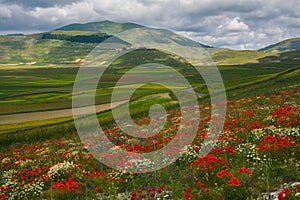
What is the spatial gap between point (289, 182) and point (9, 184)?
30.6 feet

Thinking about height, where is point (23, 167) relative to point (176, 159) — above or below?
below

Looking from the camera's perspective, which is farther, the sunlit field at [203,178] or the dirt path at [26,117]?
the dirt path at [26,117]

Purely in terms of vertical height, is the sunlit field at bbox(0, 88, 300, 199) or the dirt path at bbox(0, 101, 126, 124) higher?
the sunlit field at bbox(0, 88, 300, 199)

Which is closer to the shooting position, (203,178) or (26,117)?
(203,178)

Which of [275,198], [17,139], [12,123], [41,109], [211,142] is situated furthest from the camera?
[41,109]

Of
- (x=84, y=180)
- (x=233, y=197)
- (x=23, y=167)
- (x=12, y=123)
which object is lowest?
(x=12, y=123)

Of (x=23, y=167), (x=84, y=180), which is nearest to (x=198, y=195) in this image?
(x=84, y=180)

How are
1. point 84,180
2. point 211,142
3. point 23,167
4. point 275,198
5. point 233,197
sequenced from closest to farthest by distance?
1. point 275,198
2. point 233,197
3. point 84,180
4. point 211,142
5. point 23,167

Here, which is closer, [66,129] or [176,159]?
[176,159]

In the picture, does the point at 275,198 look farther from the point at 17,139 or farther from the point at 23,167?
the point at 17,139

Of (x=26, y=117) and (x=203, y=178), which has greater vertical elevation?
(x=203, y=178)

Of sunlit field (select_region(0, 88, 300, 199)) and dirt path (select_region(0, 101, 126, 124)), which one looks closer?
sunlit field (select_region(0, 88, 300, 199))

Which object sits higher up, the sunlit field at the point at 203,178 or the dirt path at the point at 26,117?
the sunlit field at the point at 203,178

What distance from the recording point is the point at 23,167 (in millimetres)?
14398
